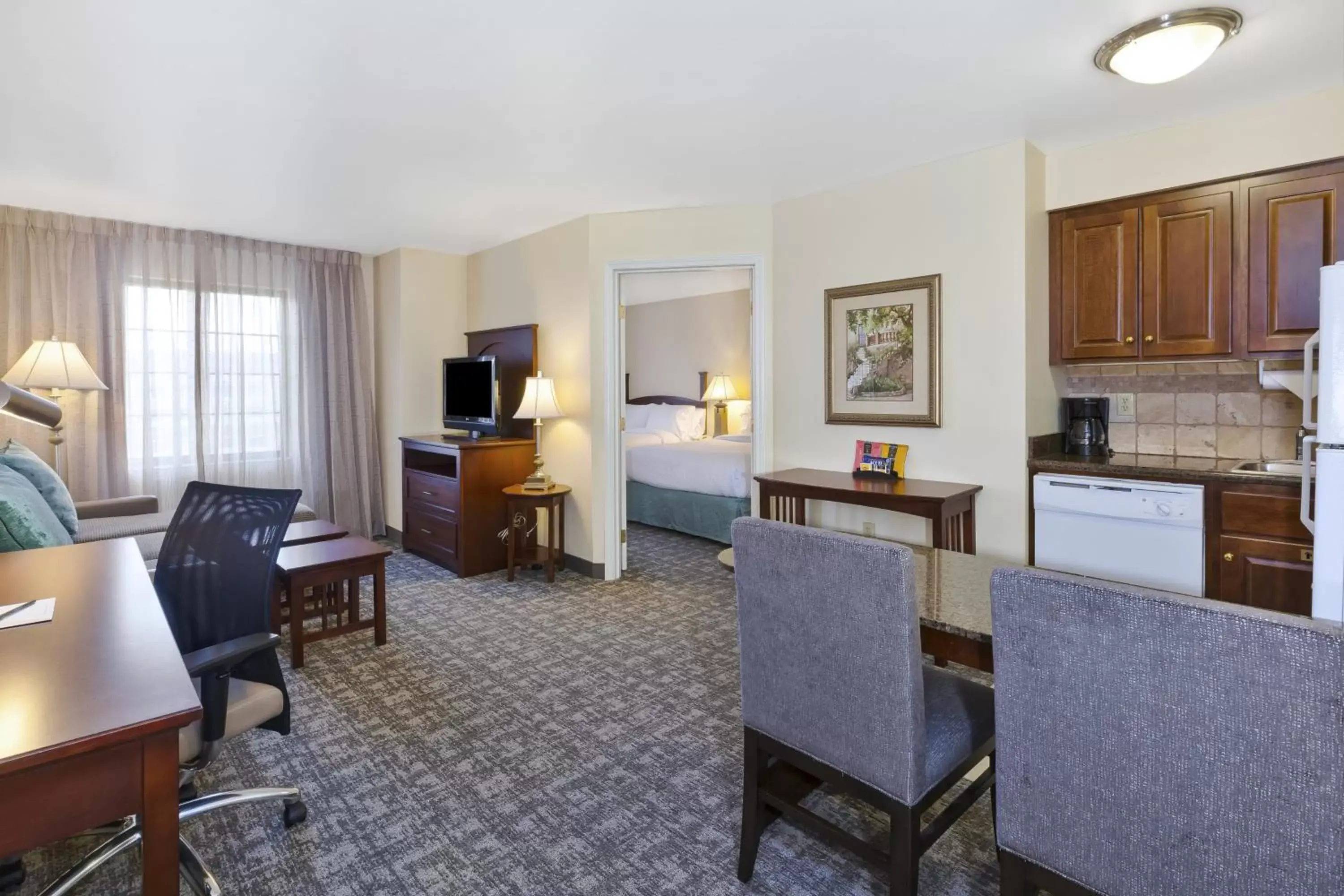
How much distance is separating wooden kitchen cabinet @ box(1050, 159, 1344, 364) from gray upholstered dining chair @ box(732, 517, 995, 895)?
7.33ft

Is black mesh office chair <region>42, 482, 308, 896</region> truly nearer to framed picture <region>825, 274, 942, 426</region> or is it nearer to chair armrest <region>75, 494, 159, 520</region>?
chair armrest <region>75, 494, 159, 520</region>

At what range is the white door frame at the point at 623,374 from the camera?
4.14m

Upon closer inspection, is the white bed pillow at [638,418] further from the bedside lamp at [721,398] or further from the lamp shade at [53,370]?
the lamp shade at [53,370]

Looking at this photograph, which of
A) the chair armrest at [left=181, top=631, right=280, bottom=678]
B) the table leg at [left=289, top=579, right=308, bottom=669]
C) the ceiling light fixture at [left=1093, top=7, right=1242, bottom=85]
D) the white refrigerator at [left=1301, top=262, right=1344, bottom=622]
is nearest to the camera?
the chair armrest at [left=181, top=631, right=280, bottom=678]

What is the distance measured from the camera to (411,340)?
17.6 ft

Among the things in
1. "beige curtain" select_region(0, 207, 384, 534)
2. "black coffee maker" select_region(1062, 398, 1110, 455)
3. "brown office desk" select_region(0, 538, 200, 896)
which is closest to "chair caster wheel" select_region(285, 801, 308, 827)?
"brown office desk" select_region(0, 538, 200, 896)

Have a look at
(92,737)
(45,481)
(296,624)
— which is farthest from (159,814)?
(45,481)

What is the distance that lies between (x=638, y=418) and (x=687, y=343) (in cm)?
98

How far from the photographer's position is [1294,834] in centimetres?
93

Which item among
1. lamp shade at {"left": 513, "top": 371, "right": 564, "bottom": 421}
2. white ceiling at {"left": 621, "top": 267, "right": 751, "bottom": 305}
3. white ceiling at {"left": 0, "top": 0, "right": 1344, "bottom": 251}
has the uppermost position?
white ceiling at {"left": 621, "top": 267, "right": 751, "bottom": 305}

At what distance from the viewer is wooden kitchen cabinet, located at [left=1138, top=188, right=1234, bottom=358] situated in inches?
115

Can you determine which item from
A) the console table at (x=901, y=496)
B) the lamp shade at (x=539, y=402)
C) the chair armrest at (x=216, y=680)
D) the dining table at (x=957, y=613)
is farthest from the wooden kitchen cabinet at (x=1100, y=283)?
the chair armrest at (x=216, y=680)

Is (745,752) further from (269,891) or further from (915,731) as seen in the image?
(269,891)

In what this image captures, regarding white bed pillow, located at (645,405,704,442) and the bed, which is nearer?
the bed
